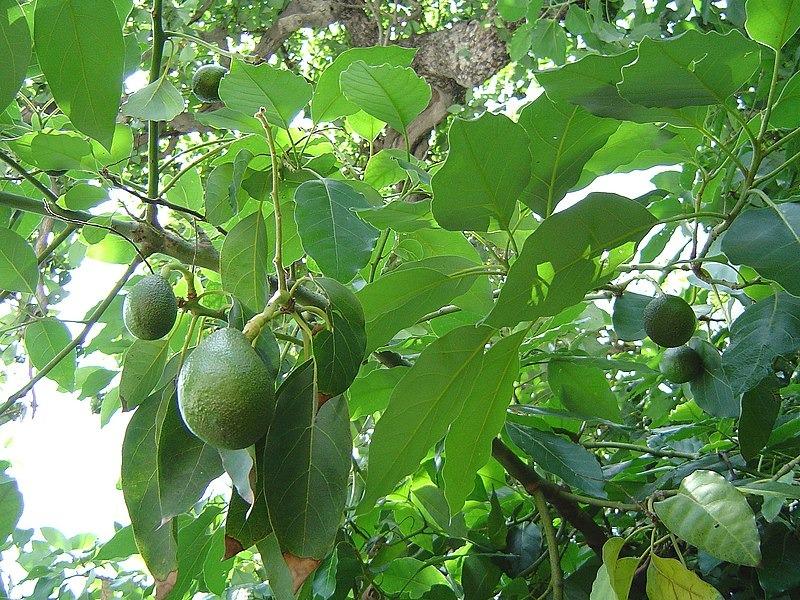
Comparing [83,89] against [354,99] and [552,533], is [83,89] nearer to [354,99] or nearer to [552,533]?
[354,99]

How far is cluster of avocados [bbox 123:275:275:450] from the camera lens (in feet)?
1.81

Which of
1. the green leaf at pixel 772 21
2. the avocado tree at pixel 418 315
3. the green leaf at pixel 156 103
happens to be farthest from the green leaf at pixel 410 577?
the green leaf at pixel 772 21

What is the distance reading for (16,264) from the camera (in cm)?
92

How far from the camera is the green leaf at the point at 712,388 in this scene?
986 mm

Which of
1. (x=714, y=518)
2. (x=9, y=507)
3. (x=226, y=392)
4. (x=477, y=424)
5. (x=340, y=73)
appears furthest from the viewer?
(x=9, y=507)

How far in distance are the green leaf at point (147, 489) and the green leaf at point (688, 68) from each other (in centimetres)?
50

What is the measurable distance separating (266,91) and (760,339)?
601 millimetres

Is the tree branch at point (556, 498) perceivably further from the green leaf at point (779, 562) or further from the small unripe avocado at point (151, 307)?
the small unripe avocado at point (151, 307)

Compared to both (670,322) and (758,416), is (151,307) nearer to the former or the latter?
(670,322)

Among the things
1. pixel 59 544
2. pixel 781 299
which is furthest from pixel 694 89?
pixel 59 544

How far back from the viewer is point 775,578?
834 millimetres

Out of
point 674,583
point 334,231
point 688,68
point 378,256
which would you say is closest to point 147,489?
point 334,231

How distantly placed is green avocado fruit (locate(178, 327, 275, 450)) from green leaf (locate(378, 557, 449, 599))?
0.49 metres

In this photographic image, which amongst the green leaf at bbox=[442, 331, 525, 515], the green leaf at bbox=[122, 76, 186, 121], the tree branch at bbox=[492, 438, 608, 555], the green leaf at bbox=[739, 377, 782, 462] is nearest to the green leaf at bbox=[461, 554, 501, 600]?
the tree branch at bbox=[492, 438, 608, 555]
